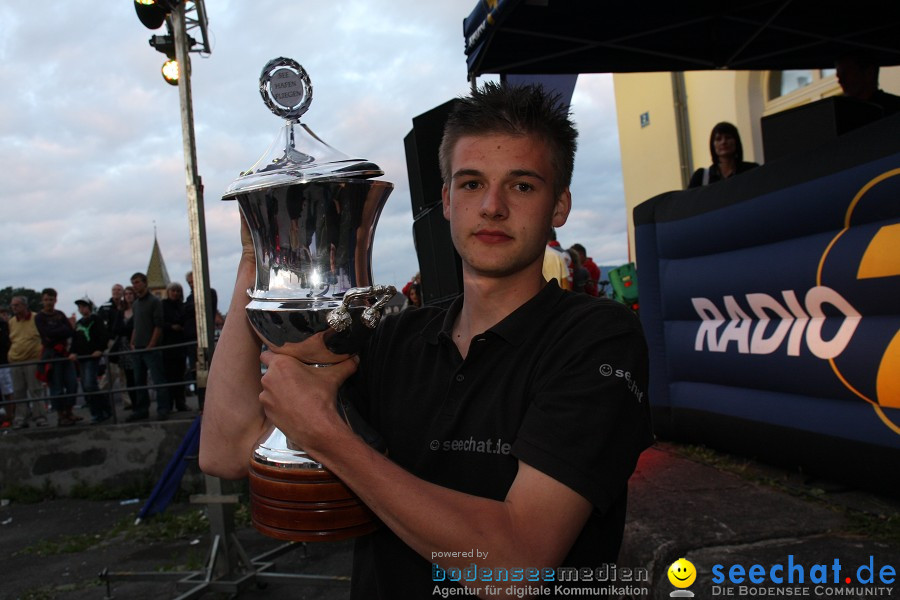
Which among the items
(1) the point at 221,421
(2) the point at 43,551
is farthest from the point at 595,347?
(2) the point at 43,551

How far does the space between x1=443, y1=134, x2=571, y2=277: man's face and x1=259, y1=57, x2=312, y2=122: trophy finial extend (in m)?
0.37

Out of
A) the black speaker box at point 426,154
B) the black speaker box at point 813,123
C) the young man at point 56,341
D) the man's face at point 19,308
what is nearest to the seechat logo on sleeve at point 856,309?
the black speaker box at point 813,123

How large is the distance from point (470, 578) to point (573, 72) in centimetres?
480

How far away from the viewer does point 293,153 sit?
131 centimetres

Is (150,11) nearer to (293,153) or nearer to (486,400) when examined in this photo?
(293,153)

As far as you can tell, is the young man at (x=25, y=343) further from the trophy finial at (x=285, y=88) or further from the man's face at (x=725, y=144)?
the trophy finial at (x=285, y=88)

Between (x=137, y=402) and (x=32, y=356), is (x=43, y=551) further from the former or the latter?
(x=32, y=356)

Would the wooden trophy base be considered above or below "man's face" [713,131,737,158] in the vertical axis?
below

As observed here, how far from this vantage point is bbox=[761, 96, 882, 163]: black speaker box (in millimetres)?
Result: 3396

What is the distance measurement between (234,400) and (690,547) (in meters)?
1.98

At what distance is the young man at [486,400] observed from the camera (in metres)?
1.07

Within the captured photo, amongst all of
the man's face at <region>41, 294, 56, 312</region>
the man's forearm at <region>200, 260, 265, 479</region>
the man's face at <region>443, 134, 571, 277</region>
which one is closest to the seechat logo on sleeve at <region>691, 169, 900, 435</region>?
the man's face at <region>443, 134, 571, 277</region>

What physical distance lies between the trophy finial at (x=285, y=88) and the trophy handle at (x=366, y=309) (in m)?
0.42

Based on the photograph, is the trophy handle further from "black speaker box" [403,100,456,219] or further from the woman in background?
the woman in background
